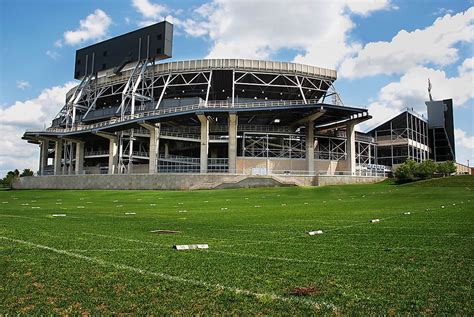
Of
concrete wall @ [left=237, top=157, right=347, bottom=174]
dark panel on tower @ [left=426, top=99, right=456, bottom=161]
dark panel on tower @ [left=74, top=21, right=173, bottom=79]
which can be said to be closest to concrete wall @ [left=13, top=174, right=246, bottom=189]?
concrete wall @ [left=237, top=157, right=347, bottom=174]

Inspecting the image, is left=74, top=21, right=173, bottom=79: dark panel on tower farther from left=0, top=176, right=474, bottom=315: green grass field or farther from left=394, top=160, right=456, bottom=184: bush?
left=0, top=176, right=474, bottom=315: green grass field

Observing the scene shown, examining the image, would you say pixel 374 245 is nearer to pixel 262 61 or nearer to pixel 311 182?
pixel 311 182

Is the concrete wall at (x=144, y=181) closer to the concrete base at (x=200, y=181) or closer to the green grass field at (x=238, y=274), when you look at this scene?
→ the concrete base at (x=200, y=181)

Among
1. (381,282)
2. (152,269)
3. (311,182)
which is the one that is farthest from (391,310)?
(311,182)

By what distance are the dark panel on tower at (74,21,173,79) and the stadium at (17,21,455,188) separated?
0.74ft

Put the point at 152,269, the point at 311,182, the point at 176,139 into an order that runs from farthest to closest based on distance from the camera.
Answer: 1. the point at 176,139
2. the point at 311,182
3. the point at 152,269

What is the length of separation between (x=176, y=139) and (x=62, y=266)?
63.5 metres

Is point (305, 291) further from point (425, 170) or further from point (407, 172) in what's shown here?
point (425, 170)

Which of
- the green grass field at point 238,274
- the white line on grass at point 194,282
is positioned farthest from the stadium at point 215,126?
the white line on grass at point 194,282

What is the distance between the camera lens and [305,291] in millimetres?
5234

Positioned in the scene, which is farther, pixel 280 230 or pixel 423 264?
pixel 280 230

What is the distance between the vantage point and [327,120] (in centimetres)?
7131

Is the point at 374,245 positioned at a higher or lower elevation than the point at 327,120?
lower

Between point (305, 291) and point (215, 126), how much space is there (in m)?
67.0
